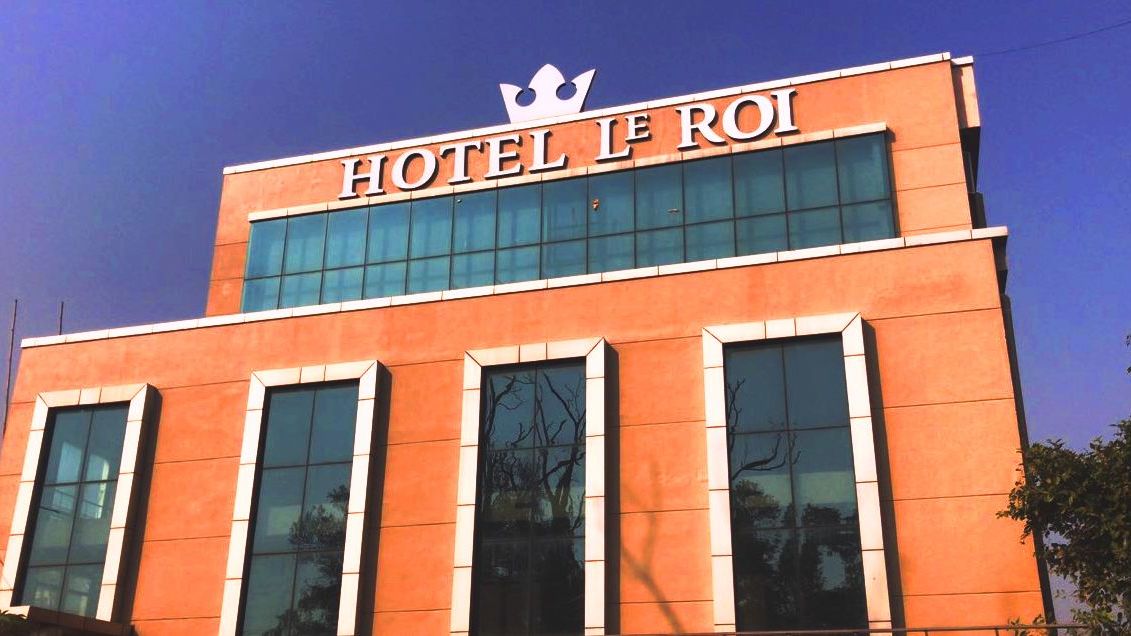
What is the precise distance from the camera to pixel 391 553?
30312mm

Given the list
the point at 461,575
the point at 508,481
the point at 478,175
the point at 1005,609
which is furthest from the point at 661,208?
the point at 1005,609

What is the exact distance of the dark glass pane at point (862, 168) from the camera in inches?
1284

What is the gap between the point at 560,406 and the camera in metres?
30.7

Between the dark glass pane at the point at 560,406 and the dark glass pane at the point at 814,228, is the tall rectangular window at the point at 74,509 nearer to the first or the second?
the dark glass pane at the point at 560,406

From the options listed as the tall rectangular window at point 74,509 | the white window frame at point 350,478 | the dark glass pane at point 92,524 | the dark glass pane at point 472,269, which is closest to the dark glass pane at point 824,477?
the dark glass pane at point 472,269

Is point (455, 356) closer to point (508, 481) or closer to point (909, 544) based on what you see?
point (508, 481)

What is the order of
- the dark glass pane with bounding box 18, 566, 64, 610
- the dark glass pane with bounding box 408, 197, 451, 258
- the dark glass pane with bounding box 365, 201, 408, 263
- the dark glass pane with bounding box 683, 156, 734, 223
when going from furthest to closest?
the dark glass pane with bounding box 365, 201, 408, 263
the dark glass pane with bounding box 408, 197, 451, 258
the dark glass pane with bounding box 683, 156, 734, 223
the dark glass pane with bounding box 18, 566, 64, 610

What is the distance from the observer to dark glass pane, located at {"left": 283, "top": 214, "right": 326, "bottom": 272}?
123 ft

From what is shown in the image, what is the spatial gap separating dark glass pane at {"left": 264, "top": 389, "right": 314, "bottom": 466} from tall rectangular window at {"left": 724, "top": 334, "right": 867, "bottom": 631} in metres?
11.9

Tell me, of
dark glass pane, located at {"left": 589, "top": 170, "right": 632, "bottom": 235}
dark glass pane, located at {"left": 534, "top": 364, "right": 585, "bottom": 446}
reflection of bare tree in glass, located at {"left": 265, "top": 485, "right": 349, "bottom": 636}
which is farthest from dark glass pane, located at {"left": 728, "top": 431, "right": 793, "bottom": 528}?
reflection of bare tree in glass, located at {"left": 265, "top": 485, "right": 349, "bottom": 636}

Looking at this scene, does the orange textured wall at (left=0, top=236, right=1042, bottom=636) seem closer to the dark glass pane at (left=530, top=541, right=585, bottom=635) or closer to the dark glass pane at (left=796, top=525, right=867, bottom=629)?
the dark glass pane at (left=796, top=525, right=867, bottom=629)

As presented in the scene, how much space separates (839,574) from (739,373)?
5634mm

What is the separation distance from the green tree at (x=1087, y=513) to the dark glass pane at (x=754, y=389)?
604 centimetres

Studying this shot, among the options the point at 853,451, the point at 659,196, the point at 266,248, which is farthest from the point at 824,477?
the point at 266,248
